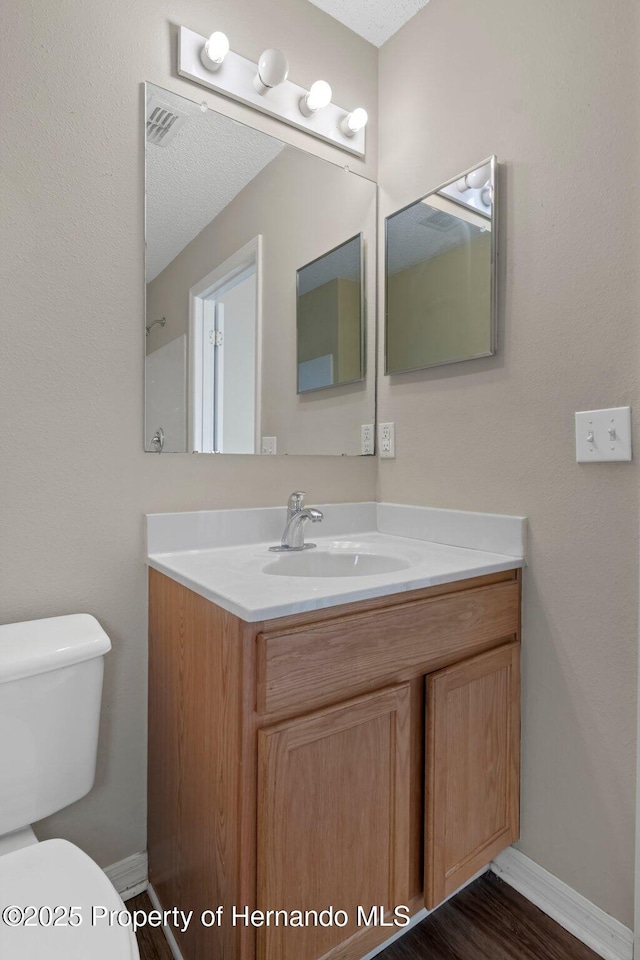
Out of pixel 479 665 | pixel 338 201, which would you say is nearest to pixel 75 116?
pixel 338 201

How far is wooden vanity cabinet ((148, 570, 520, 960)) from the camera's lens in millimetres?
907

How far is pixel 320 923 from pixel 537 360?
1268mm

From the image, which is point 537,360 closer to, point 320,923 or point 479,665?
point 479,665

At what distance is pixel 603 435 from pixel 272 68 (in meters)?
1.27

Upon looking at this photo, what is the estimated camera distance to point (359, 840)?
1.02m

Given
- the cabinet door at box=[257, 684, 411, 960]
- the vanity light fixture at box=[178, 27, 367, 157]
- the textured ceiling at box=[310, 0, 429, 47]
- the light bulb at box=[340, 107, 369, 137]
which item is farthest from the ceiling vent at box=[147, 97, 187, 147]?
the cabinet door at box=[257, 684, 411, 960]

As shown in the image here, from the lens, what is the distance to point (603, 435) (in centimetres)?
114

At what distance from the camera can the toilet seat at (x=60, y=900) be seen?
699 mm

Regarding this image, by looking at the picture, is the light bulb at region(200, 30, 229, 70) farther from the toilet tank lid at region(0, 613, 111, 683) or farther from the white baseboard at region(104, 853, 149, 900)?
the white baseboard at region(104, 853, 149, 900)

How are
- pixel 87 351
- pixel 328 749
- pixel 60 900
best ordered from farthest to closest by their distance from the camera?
pixel 87 351 < pixel 328 749 < pixel 60 900

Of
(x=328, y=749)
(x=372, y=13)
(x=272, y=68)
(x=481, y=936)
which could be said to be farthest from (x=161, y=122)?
(x=481, y=936)

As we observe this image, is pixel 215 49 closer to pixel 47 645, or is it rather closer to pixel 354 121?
pixel 354 121

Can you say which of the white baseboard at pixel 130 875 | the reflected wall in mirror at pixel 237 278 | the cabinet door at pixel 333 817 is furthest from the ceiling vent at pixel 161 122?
the white baseboard at pixel 130 875

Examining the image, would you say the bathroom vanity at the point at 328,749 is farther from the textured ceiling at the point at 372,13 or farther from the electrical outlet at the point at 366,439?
the textured ceiling at the point at 372,13
